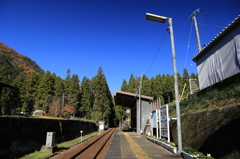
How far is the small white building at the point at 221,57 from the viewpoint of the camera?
351 inches

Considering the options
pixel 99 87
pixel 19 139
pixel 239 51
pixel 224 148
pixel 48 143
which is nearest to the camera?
pixel 224 148

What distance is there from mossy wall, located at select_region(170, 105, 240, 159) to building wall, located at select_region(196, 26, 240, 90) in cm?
405

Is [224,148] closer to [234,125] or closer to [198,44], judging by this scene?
[234,125]

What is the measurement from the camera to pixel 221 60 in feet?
33.9

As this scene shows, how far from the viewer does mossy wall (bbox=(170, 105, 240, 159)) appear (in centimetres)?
466

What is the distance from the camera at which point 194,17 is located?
60.6ft

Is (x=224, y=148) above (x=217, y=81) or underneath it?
underneath

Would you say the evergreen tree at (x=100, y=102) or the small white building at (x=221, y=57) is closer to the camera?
the small white building at (x=221, y=57)

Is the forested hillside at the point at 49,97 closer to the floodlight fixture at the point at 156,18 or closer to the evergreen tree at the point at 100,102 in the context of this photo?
the evergreen tree at the point at 100,102

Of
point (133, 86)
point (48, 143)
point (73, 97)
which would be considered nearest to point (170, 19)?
point (48, 143)

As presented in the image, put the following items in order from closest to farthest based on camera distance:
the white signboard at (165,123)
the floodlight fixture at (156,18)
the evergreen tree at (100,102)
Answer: the floodlight fixture at (156,18) < the white signboard at (165,123) < the evergreen tree at (100,102)

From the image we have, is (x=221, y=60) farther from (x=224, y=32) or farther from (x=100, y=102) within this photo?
(x=100, y=102)

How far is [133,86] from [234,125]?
57334mm

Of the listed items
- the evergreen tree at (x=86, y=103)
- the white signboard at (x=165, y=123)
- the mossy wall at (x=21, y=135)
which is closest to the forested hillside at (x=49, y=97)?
the evergreen tree at (x=86, y=103)
